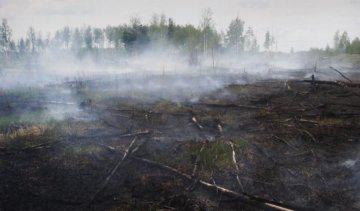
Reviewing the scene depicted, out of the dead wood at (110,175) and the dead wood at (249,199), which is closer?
the dead wood at (249,199)

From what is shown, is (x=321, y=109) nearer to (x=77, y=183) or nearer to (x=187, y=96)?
(x=187, y=96)

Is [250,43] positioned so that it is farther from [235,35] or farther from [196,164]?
[196,164]

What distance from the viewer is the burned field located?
7.08 meters

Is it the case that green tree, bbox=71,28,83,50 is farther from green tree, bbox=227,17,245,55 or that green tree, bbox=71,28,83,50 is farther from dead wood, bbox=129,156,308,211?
dead wood, bbox=129,156,308,211

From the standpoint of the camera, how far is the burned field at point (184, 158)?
23.2 ft

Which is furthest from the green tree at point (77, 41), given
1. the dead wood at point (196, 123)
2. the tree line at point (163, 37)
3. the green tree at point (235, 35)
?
the dead wood at point (196, 123)

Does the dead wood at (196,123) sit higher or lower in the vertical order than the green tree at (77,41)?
lower

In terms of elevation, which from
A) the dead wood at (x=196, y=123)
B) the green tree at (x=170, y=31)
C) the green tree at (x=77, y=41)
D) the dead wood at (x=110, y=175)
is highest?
the green tree at (x=77, y=41)

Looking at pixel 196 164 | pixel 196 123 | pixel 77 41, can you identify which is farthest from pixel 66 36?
pixel 196 164

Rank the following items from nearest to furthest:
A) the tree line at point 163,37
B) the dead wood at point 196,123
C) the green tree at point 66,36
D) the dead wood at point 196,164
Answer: the dead wood at point 196,164, the dead wood at point 196,123, the tree line at point 163,37, the green tree at point 66,36

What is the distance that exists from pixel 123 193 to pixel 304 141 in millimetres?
6717

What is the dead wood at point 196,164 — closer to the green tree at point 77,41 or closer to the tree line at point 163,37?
the tree line at point 163,37

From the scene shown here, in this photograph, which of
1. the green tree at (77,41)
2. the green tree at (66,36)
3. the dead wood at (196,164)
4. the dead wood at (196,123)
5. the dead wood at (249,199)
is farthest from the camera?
the green tree at (66,36)

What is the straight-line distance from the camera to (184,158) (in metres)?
9.38
